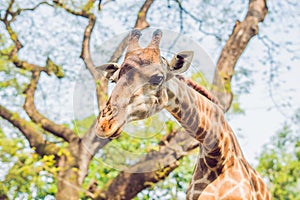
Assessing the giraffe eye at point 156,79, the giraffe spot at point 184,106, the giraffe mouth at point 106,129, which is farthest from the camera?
the giraffe spot at point 184,106

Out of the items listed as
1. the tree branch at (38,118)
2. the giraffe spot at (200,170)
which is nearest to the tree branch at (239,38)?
the tree branch at (38,118)

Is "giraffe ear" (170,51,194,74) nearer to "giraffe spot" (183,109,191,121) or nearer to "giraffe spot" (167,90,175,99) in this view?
"giraffe spot" (167,90,175,99)

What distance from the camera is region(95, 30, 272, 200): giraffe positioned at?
247cm

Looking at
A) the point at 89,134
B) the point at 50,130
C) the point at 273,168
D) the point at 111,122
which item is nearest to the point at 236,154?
the point at 111,122

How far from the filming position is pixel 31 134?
7.13 m

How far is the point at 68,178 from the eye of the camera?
6.77m

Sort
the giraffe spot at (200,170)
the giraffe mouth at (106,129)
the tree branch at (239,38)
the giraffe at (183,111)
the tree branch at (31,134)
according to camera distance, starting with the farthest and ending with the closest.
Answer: the tree branch at (239,38) → the tree branch at (31,134) → the giraffe spot at (200,170) → the giraffe at (183,111) → the giraffe mouth at (106,129)

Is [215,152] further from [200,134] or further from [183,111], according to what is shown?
[183,111]

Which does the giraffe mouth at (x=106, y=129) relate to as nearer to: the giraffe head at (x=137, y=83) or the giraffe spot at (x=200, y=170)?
the giraffe head at (x=137, y=83)

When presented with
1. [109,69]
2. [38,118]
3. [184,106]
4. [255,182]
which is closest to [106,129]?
[109,69]

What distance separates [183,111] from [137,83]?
48 centimetres

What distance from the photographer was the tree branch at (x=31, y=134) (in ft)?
23.1

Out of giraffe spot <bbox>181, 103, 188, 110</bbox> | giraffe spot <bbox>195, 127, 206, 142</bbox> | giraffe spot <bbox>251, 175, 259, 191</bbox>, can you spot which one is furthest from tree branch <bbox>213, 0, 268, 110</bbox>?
giraffe spot <bbox>181, 103, 188, 110</bbox>

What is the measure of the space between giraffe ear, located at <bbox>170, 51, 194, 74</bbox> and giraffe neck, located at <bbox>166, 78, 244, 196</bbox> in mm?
82
